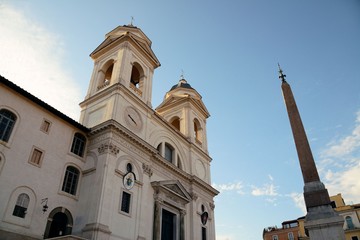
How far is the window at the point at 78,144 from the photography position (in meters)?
20.1

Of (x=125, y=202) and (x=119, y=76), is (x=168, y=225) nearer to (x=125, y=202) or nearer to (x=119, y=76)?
(x=125, y=202)

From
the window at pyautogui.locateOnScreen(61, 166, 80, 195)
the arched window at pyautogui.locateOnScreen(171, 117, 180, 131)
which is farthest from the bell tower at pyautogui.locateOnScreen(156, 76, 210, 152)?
the window at pyautogui.locateOnScreen(61, 166, 80, 195)

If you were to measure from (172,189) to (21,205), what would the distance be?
36.8 ft

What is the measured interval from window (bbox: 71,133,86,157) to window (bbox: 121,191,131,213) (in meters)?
4.08

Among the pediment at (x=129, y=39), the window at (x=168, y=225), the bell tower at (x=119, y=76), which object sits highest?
the pediment at (x=129, y=39)

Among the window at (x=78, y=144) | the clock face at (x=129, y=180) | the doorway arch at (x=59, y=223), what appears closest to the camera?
the doorway arch at (x=59, y=223)

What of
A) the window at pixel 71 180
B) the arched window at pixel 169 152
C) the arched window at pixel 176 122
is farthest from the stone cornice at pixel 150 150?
the arched window at pixel 176 122

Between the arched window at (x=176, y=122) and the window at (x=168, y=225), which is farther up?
the arched window at (x=176, y=122)

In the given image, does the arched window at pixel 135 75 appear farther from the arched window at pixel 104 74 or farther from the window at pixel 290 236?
the window at pixel 290 236

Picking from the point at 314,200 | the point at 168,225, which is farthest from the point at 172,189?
the point at 314,200

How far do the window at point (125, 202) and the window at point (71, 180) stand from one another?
304 cm

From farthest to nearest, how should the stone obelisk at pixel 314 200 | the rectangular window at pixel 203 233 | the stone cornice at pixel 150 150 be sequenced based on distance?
the rectangular window at pixel 203 233 < the stone cornice at pixel 150 150 < the stone obelisk at pixel 314 200

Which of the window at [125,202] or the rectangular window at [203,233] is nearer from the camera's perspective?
the window at [125,202]

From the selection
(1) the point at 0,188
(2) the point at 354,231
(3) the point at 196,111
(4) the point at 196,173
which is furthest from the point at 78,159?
(2) the point at 354,231
